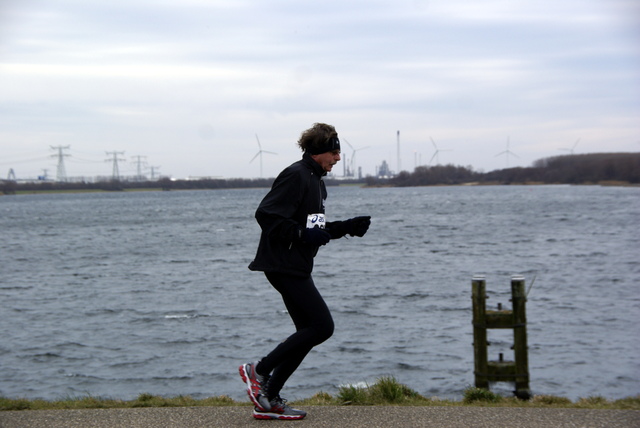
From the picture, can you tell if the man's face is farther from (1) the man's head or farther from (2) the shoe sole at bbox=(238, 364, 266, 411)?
(2) the shoe sole at bbox=(238, 364, 266, 411)

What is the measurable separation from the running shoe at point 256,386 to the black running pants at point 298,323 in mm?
60

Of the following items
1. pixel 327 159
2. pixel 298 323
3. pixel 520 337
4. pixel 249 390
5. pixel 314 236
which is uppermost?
pixel 327 159

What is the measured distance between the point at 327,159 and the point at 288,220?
582mm

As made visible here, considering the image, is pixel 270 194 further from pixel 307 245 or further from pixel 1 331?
pixel 1 331

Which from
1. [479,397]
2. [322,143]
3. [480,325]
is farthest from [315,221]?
[480,325]

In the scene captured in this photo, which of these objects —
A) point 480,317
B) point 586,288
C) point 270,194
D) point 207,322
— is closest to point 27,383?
point 207,322

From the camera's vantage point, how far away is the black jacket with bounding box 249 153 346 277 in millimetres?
5574

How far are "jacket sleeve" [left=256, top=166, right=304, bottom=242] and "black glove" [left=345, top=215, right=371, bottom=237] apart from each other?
0.42m

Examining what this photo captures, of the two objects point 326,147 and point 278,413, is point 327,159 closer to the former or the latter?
point 326,147

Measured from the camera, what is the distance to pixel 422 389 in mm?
12938

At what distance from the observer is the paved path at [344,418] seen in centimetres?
573

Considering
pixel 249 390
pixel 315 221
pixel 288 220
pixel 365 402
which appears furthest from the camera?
pixel 365 402

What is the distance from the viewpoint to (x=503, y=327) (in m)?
9.95

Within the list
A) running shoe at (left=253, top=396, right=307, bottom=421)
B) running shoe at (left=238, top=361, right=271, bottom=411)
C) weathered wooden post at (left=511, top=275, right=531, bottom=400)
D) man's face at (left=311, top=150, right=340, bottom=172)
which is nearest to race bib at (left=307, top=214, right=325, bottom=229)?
man's face at (left=311, top=150, right=340, bottom=172)
